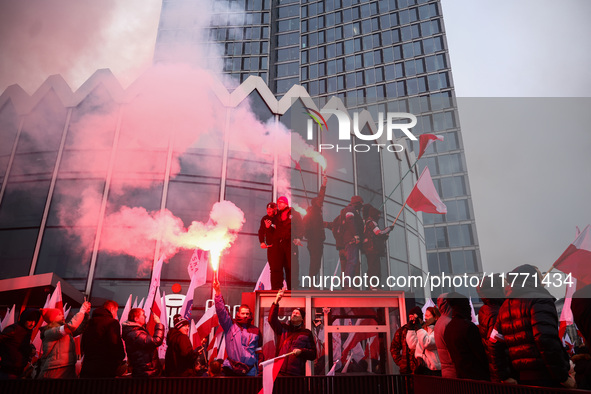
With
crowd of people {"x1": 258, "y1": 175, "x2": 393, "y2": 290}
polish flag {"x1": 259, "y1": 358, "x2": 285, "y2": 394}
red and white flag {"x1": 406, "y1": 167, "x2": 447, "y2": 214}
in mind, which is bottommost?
polish flag {"x1": 259, "y1": 358, "x2": 285, "y2": 394}

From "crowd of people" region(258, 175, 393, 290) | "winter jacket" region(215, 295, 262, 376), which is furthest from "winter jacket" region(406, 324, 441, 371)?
"crowd of people" region(258, 175, 393, 290)

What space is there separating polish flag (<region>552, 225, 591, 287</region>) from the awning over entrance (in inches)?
476

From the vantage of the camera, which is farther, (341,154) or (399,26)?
(399,26)

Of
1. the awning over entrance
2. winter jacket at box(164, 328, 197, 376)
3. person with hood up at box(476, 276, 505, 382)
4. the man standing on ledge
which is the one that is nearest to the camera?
person with hood up at box(476, 276, 505, 382)

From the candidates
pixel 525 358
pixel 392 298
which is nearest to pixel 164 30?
pixel 392 298

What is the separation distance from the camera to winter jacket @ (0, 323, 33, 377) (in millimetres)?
5195

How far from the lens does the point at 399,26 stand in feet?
145

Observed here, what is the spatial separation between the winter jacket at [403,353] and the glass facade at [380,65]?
1264 inches

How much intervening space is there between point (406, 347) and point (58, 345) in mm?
4618

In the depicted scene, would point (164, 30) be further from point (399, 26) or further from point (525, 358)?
point (525, 358)

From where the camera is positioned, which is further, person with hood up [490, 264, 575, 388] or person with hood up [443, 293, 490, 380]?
person with hood up [443, 293, 490, 380]

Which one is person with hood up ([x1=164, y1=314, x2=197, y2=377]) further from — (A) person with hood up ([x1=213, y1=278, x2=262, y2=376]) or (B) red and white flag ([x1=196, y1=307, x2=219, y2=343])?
(B) red and white flag ([x1=196, y1=307, x2=219, y2=343])

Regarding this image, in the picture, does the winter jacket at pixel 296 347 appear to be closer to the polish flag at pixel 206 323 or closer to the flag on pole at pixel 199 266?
the polish flag at pixel 206 323

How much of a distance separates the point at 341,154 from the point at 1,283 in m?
12.9
